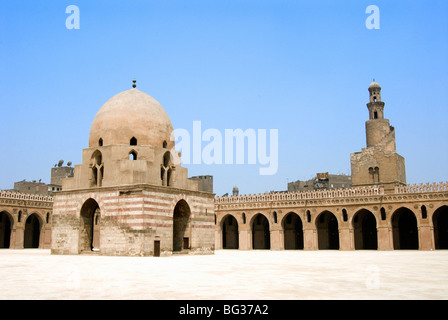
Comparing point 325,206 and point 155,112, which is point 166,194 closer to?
point 155,112

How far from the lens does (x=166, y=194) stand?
24188 mm

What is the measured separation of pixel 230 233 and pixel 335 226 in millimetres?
10035

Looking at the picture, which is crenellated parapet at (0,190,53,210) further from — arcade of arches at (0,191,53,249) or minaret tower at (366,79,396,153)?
minaret tower at (366,79,396,153)

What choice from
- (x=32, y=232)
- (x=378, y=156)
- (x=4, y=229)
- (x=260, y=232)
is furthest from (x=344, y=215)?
(x=4, y=229)

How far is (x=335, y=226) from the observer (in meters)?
41.8

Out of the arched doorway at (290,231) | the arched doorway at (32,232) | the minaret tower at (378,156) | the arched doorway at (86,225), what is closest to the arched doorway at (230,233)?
the arched doorway at (290,231)

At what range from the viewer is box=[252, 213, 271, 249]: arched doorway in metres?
43.7

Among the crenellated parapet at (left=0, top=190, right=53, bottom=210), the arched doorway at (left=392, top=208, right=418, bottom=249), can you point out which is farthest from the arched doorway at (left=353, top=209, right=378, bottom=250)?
the crenellated parapet at (left=0, top=190, right=53, bottom=210)

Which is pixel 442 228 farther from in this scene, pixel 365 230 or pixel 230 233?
pixel 230 233

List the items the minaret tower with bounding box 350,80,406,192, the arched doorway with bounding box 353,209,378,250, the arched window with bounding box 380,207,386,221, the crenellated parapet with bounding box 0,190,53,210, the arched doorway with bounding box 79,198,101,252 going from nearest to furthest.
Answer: the arched doorway with bounding box 79,198,101,252 → the arched window with bounding box 380,207,386,221 → the crenellated parapet with bounding box 0,190,53,210 → the arched doorway with bounding box 353,209,378,250 → the minaret tower with bounding box 350,80,406,192

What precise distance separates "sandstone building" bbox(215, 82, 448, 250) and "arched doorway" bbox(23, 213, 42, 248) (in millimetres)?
16661

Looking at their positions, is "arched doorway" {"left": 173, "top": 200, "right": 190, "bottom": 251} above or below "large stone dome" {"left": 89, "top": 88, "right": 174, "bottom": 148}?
below
